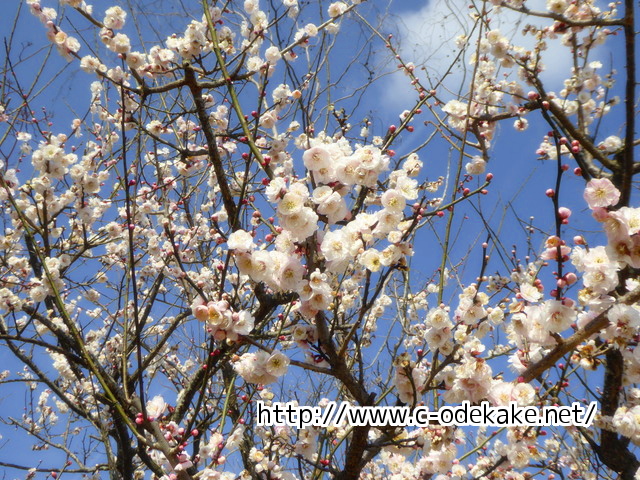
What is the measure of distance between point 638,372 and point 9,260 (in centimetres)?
485

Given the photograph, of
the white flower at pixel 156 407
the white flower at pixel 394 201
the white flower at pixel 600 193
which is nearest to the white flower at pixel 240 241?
the white flower at pixel 394 201

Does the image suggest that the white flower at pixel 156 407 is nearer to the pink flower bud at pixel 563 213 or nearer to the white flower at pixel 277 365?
the white flower at pixel 277 365

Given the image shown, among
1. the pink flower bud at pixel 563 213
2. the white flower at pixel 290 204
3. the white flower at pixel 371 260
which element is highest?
the white flower at pixel 290 204

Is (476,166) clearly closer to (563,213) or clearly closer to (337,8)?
→ (337,8)

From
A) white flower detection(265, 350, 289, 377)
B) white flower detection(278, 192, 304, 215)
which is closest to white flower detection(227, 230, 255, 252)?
white flower detection(278, 192, 304, 215)

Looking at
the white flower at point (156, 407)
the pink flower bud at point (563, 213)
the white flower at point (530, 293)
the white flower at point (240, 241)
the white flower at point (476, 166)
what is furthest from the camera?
the white flower at point (476, 166)

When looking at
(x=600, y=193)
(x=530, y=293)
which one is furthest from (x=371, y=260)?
(x=600, y=193)

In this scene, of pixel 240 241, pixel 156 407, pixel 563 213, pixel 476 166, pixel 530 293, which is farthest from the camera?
pixel 476 166

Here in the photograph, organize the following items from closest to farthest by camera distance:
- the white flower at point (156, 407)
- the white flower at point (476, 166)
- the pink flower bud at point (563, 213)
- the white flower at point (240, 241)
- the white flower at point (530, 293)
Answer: the pink flower bud at point (563, 213), the white flower at point (240, 241), the white flower at point (530, 293), the white flower at point (156, 407), the white flower at point (476, 166)

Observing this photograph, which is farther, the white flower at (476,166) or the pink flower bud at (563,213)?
the white flower at (476,166)

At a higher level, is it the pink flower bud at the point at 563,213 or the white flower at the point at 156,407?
the pink flower bud at the point at 563,213

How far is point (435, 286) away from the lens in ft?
21.9

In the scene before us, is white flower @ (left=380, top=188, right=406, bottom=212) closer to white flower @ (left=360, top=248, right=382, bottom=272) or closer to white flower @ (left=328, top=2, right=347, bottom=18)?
white flower @ (left=360, top=248, right=382, bottom=272)

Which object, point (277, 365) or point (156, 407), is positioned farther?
point (156, 407)
